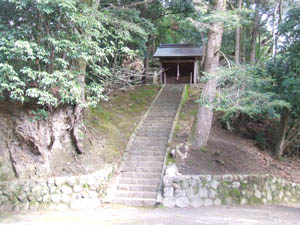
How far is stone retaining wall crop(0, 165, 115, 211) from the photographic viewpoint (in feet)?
24.2

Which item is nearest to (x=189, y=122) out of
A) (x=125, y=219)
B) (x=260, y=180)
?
(x=260, y=180)

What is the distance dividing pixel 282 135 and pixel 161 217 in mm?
7249

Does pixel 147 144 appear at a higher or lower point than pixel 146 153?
higher

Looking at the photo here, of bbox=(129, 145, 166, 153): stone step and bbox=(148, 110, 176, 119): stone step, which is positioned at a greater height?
bbox=(148, 110, 176, 119): stone step

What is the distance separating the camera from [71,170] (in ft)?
27.6

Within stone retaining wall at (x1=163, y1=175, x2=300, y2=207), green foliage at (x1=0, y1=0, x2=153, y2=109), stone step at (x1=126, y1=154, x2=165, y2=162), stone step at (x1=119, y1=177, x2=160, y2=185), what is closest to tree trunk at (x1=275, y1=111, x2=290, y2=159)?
stone retaining wall at (x1=163, y1=175, x2=300, y2=207)

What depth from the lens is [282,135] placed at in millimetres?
11562

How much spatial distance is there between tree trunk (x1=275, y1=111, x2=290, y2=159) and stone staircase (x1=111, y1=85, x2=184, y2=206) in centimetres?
456

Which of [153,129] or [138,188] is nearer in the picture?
[138,188]

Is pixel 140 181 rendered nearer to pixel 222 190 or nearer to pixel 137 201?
pixel 137 201

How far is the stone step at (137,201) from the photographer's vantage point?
795 cm

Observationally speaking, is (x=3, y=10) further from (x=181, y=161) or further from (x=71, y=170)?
(x=181, y=161)

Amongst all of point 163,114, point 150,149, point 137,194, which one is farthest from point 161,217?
point 163,114

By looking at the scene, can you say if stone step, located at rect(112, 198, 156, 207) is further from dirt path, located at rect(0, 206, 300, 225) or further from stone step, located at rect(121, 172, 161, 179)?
stone step, located at rect(121, 172, 161, 179)
